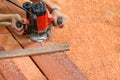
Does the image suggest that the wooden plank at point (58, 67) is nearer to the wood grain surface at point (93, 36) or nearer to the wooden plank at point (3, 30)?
the wood grain surface at point (93, 36)

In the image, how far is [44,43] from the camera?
166 cm

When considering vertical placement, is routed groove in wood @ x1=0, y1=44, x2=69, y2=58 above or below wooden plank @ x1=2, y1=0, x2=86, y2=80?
above

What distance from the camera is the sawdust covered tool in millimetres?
1507

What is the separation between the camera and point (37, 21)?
1.53 m

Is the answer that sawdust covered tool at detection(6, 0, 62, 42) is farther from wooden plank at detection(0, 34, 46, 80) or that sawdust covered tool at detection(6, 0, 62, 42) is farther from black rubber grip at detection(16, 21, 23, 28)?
wooden plank at detection(0, 34, 46, 80)

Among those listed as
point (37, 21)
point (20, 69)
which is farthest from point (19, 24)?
point (20, 69)

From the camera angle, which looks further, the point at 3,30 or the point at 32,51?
the point at 3,30

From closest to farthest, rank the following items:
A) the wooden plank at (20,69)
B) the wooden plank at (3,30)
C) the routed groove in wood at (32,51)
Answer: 1. the wooden plank at (20,69)
2. the routed groove in wood at (32,51)
3. the wooden plank at (3,30)

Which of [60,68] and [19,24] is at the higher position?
[19,24]

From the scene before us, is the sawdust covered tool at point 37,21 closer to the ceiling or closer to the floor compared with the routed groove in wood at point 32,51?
closer to the ceiling

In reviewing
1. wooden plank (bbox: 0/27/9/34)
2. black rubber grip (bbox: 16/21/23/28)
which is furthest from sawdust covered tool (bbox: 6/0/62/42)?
wooden plank (bbox: 0/27/9/34)

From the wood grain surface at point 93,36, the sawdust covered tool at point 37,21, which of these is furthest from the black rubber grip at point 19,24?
the wood grain surface at point 93,36

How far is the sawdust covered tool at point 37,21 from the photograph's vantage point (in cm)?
151

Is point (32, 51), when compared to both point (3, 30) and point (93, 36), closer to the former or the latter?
point (3, 30)
